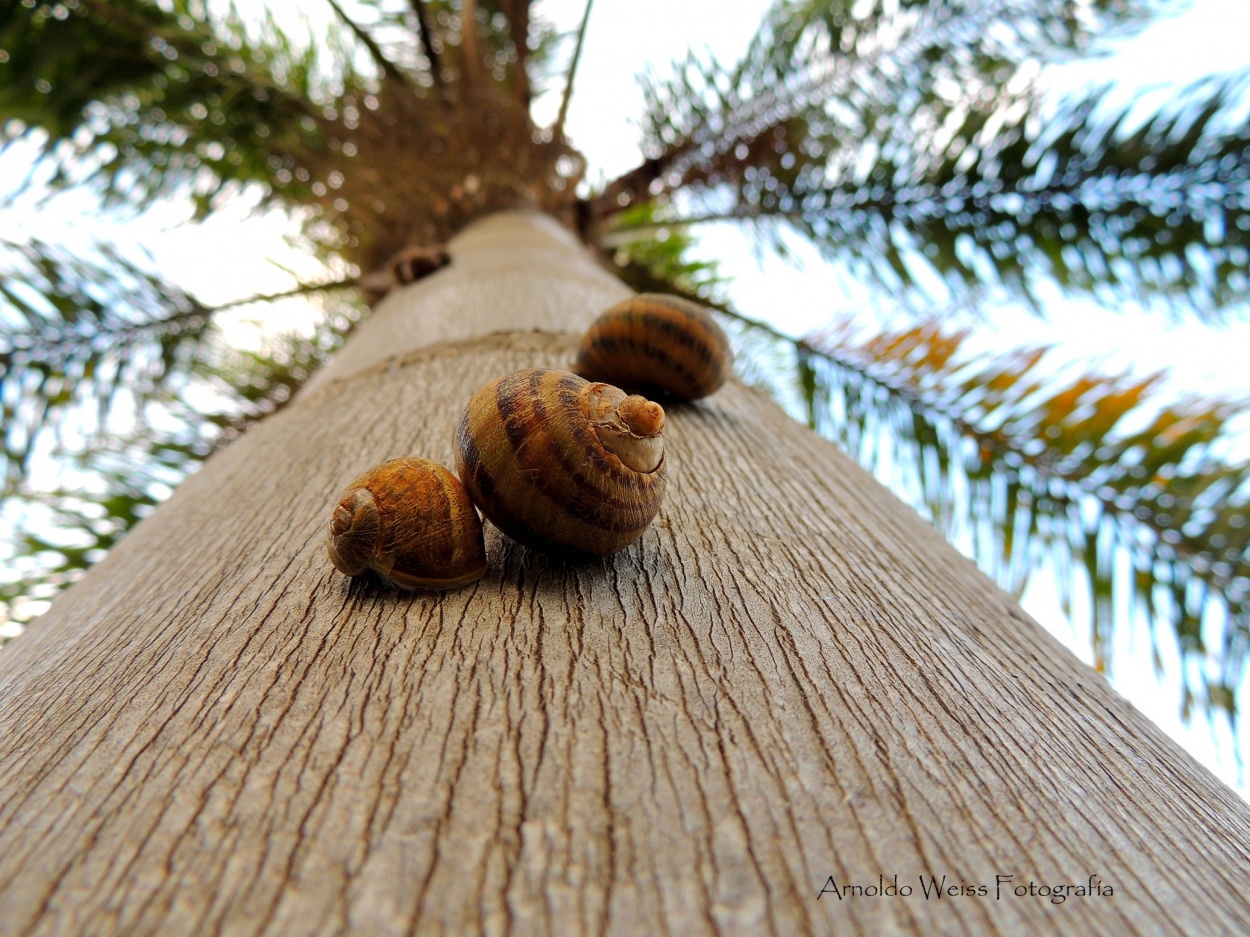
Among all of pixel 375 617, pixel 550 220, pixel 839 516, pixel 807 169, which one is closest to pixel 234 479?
pixel 375 617

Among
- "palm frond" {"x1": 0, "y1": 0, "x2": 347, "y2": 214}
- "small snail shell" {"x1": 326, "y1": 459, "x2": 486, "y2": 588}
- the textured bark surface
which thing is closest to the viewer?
the textured bark surface

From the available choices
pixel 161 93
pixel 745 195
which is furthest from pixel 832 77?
pixel 161 93

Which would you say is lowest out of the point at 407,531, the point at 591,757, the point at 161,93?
the point at 591,757

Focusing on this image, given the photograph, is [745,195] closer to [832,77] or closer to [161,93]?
[832,77]

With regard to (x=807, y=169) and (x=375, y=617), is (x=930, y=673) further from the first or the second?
(x=807, y=169)

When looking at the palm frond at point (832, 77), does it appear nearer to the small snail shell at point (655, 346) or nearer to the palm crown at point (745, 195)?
the palm crown at point (745, 195)

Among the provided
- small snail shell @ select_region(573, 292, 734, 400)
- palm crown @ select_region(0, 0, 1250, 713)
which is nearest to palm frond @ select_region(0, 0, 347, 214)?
palm crown @ select_region(0, 0, 1250, 713)

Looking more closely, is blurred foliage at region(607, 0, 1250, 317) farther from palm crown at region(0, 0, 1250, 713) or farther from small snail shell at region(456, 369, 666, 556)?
small snail shell at region(456, 369, 666, 556)
